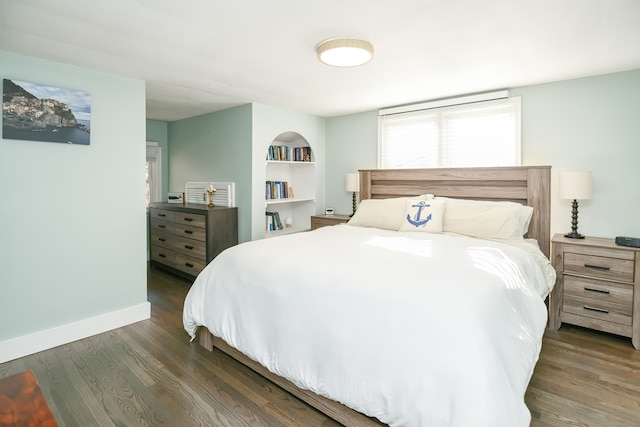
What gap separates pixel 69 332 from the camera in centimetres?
274

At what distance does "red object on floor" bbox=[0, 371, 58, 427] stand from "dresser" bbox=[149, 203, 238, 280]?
101 inches

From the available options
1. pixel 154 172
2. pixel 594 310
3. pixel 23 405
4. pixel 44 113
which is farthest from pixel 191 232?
pixel 594 310

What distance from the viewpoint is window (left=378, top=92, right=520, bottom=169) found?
11.6 ft

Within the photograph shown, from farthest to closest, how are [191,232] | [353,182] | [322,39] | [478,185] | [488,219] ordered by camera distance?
[353,182] → [191,232] → [478,185] → [488,219] → [322,39]

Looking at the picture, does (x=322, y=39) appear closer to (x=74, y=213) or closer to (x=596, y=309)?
(x=74, y=213)

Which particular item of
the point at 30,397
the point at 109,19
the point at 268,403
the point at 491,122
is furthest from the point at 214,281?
the point at 491,122

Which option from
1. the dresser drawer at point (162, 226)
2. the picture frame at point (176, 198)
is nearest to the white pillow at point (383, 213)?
the dresser drawer at point (162, 226)

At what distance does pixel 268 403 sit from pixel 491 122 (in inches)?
133

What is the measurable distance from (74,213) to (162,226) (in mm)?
1954

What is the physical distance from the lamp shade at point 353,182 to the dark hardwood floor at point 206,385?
8.15 feet

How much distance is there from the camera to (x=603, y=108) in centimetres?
303

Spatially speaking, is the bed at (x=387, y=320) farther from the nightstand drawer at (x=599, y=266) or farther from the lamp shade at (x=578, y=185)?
the lamp shade at (x=578, y=185)

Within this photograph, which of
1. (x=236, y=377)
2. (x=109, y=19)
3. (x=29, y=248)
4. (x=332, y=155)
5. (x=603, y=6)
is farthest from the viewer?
(x=332, y=155)

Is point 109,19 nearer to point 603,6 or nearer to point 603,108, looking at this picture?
point 603,6
